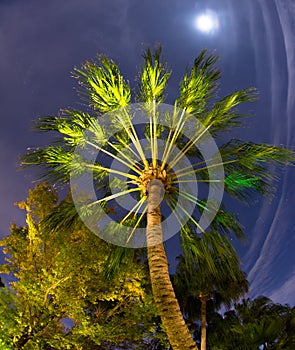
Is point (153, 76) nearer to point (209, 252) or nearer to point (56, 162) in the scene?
point (56, 162)

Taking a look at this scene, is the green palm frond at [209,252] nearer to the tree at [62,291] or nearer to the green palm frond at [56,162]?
the tree at [62,291]

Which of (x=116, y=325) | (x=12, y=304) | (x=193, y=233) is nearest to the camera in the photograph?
(x=193, y=233)

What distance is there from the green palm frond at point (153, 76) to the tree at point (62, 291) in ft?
11.3

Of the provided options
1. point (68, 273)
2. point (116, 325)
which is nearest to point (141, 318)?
point (116, 325)

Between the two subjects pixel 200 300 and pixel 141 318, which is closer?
pixel 141 318

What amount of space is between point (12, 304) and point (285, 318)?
14.5m

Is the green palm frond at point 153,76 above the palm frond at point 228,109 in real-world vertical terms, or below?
above

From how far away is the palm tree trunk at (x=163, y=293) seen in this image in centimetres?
520

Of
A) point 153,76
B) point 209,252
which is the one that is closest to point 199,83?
point 153,76

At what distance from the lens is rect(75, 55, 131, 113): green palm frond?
7758 millimetres

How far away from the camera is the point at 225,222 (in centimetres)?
778

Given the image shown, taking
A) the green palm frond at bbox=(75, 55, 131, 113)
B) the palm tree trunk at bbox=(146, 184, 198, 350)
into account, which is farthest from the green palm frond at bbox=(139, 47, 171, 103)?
the palm tree trunk at bbox=(146, 184, 198, 350)

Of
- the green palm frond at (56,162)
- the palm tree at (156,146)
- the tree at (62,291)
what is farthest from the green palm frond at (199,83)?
the tree at (62,291)

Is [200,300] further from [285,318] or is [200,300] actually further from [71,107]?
[71,107]
